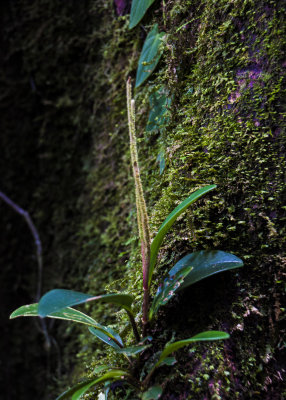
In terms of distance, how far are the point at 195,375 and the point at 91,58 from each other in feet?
5.83

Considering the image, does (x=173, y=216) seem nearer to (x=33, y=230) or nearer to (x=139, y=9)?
(x=139, y=9)

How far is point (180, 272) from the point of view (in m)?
0.69

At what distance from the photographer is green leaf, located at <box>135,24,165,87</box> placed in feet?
4.08

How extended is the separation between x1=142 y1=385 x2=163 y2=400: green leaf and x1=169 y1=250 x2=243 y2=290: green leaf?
198 mm

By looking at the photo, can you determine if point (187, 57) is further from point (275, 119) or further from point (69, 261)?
point (69, 261)

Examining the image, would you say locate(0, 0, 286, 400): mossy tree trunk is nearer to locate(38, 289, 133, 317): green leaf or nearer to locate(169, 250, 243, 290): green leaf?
locate(169, 250, 243, 290): green leaf

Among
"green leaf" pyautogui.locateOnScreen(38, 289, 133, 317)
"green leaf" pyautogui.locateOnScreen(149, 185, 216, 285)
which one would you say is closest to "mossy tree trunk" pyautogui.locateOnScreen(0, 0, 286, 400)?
"green leaf" pyautogui.locateOnScreen(149, 185, 216, 285)

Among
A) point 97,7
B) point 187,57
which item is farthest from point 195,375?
point 97,7

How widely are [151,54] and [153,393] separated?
115 centimetres

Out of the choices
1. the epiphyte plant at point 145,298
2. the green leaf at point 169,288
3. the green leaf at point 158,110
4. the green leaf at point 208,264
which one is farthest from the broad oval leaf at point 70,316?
the green leaf at point 158,110

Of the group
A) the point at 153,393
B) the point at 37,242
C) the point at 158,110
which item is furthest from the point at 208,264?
the point at 37,242

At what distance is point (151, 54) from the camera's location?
126cm

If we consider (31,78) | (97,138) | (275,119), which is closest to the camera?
(275,119)

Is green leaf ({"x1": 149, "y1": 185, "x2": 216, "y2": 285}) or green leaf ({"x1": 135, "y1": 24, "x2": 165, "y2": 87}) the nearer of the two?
green leaf ({"x1": 149, "y1": 185, "x2": 216, "y2": 285})
